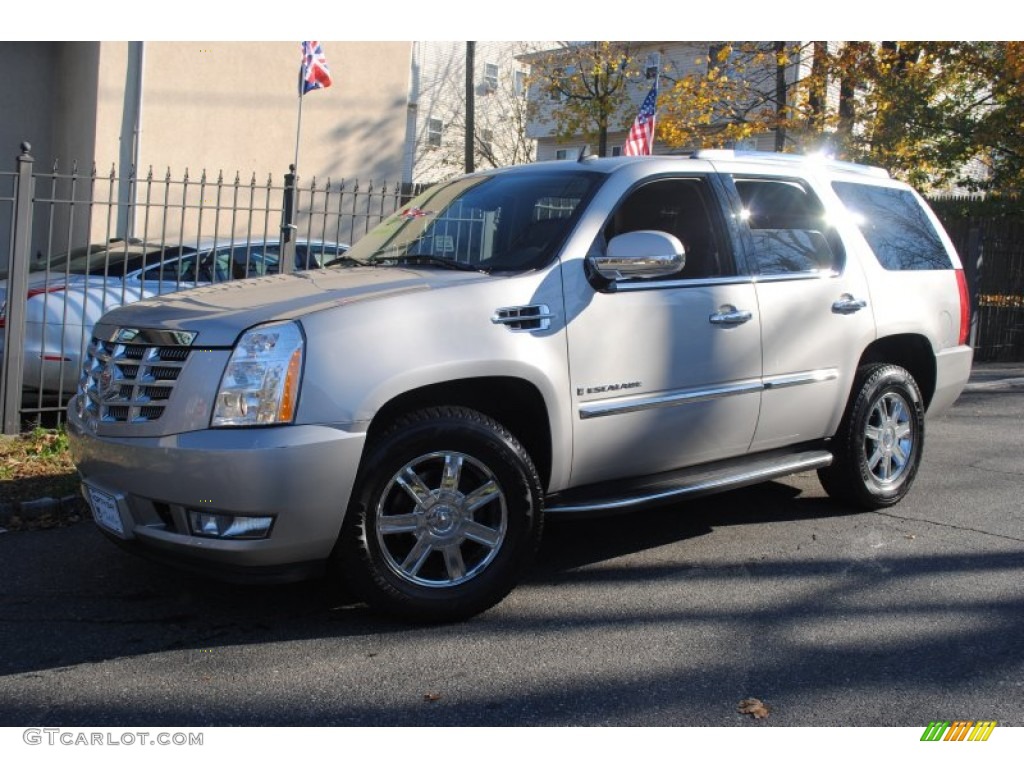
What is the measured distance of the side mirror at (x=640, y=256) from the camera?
4.37 metres

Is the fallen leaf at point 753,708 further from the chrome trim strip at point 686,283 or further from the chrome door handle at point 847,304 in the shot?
the chrome door handle at point 847,304

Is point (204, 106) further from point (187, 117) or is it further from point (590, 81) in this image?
point (590, 81)

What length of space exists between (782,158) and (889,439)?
1743 millimetres

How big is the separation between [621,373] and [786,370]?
1.15 metres

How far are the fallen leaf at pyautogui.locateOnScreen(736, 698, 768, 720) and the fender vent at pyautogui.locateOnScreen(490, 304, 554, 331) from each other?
1.68 m

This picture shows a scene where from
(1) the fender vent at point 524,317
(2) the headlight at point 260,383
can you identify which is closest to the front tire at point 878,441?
(1) the fender vent at point 524,317

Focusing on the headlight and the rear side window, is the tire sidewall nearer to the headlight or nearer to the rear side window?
the rear side window

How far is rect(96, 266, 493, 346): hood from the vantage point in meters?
3.83

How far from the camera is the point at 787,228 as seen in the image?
541 cm

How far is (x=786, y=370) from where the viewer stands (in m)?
5.18

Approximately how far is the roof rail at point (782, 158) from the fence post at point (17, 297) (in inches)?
182

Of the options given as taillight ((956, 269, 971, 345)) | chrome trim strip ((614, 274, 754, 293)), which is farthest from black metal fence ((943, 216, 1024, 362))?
chrome trim strip ((614, 274, 754, 293))

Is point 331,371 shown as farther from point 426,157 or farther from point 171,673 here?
point 426,157

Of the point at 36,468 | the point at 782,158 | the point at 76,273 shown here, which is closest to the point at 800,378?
the point at 782,158
